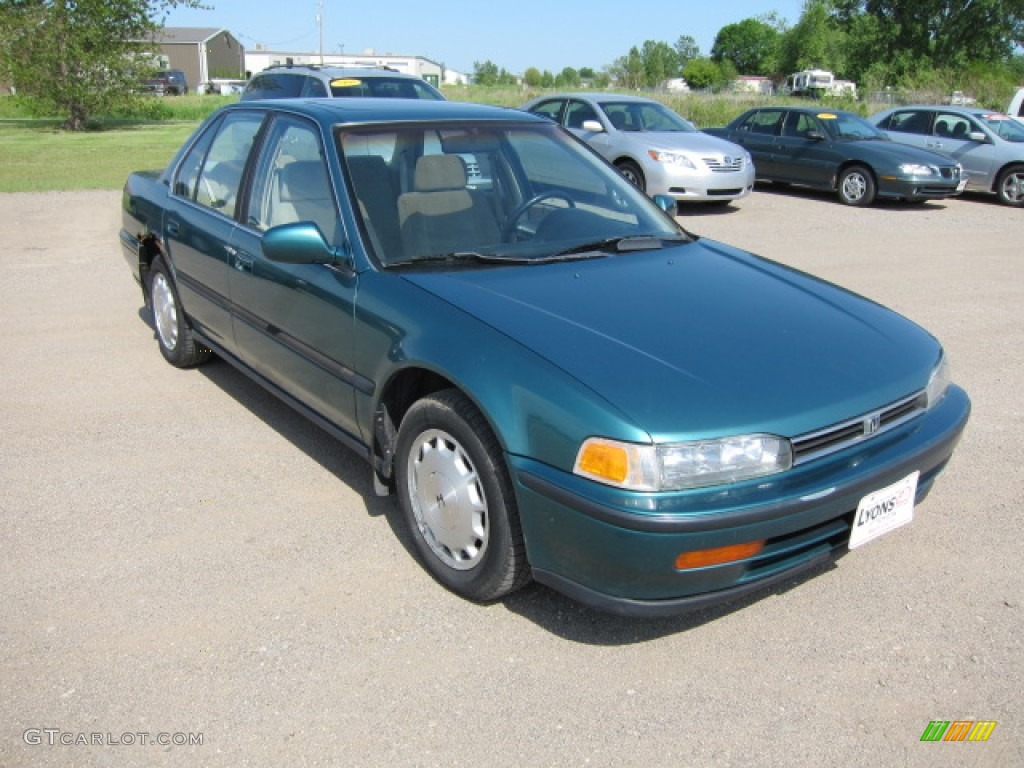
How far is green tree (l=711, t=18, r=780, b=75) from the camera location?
332 ft

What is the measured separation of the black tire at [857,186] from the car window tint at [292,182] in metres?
11.2

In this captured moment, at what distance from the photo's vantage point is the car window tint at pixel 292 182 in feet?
12.1

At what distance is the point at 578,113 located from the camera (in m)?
13.2

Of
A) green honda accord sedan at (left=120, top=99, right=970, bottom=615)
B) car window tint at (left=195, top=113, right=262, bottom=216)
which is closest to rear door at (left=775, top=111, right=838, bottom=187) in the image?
green honda accord sedan at (left=120, top=99, right=970, bottom=615)

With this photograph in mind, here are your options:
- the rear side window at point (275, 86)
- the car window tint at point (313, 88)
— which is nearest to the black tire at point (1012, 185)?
the car window tint at point (313, 88)

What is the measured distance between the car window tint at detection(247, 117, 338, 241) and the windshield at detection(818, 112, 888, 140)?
1177 cm

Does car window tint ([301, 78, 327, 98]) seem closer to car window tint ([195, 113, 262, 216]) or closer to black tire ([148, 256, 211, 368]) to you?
black tire ([148, 256, 211, 368])

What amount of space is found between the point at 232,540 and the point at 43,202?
32.9 ft

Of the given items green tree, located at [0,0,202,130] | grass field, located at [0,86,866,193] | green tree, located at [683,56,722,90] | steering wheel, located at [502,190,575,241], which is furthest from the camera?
green tree, located at [683,56,722,90]

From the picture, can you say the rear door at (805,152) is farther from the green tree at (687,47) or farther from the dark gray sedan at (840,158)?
the green tree at (687,47)

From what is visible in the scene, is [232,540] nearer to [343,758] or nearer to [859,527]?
[343,758]

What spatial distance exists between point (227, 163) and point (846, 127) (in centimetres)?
1194

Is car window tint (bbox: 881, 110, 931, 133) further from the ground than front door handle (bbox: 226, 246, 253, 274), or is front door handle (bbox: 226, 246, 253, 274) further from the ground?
car window tint (bbox: 881, 110, 931, 133)

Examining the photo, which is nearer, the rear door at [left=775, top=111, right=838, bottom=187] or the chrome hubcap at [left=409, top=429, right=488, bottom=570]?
the chrome hubcap at [left=409, top=429, right=488, bottom=570]
